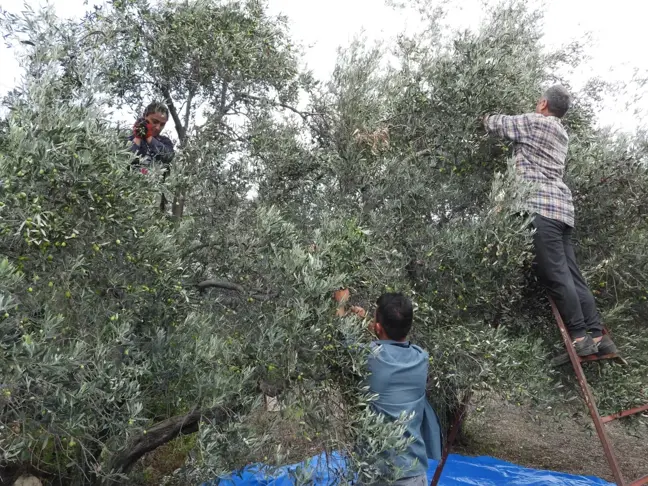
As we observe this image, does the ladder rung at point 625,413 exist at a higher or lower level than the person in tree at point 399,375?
lower

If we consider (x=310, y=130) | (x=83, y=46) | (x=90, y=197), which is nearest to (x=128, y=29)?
(x=83, y=46)

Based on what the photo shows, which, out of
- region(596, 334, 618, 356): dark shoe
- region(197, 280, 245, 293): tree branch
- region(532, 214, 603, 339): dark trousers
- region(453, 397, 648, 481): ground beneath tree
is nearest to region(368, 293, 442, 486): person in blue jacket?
region(197, 280, 245, 293): tree branch

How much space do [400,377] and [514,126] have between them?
8.53ft

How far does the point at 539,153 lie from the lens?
5531 mm

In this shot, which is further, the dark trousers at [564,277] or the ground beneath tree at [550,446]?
the ground beneath tree at [550,446]

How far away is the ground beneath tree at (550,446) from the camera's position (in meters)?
13.0

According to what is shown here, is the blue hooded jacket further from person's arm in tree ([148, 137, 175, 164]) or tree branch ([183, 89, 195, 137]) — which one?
tree branch ([183, 89, 195, 137])

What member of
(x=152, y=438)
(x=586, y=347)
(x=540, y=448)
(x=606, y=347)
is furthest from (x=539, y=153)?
(x=540, y=448)

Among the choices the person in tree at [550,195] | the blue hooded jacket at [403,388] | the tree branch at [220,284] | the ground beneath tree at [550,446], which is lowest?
the ground beneath tree at [550,446]

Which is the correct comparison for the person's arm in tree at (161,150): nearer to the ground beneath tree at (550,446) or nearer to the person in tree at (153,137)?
the person in tree at (153,137)

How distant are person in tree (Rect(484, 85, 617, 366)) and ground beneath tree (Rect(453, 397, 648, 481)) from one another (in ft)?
22.1

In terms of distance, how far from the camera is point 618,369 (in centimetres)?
673

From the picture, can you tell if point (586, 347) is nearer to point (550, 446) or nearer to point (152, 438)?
point (152, 438)

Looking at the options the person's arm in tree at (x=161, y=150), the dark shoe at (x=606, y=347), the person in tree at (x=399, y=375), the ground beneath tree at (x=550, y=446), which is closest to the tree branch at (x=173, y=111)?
the person's arm in tree at (x=161, y=150)
